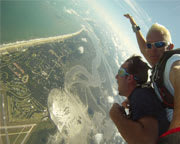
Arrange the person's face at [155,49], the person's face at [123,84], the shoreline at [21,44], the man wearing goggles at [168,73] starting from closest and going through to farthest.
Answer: the man wearing goggles at [168,73] → the person's face at [123,84] → the person's face at [155,49] → the shoreline at [21,44]

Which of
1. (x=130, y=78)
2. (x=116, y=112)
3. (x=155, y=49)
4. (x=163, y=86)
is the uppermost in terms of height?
(x=155, y=49)

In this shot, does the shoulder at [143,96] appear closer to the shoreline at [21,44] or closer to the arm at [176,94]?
the arm at [176,94]

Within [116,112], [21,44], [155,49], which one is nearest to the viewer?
[116,112]

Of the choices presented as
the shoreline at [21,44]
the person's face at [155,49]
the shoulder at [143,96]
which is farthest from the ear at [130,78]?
the shoreline at [21,44]

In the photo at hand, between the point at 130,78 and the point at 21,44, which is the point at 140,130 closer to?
the point at 130,78

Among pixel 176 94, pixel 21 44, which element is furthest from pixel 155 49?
pixel 21 44

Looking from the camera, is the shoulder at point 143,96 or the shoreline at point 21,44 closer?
the shoulder at point 143,96

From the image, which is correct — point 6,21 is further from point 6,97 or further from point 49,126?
point 49,126

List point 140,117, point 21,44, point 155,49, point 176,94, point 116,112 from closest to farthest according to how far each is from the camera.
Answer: point 176,94, point 140,117, point 116,112, point 155,49, point 21,44
